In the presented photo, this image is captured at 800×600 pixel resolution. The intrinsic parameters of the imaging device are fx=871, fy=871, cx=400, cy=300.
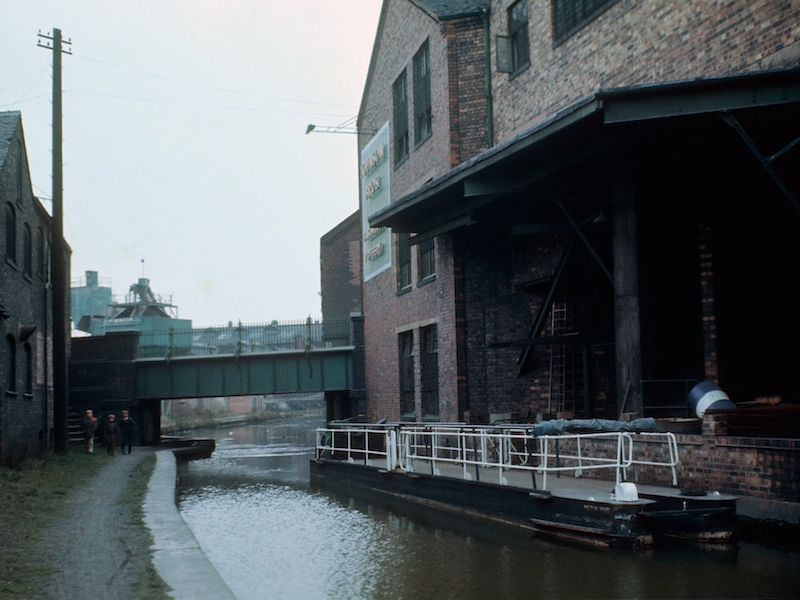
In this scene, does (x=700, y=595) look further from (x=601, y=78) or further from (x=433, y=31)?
(x=433, y=31)

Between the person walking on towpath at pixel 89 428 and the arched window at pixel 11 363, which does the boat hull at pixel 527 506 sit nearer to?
the arched window at pixel 11 363

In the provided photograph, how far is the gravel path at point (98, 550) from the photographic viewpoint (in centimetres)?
774

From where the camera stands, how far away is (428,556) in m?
11.1

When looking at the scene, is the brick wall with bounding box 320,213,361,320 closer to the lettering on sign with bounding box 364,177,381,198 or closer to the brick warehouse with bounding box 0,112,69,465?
the lettering on sign with bounding box 364,177,381,198

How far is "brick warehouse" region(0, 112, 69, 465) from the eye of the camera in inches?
811

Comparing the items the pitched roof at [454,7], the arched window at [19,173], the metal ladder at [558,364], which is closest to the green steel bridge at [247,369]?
the arched window at [19,173]

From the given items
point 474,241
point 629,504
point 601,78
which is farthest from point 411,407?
point 629,504

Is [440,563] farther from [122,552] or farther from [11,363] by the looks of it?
[11,363]

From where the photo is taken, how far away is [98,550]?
977 cm

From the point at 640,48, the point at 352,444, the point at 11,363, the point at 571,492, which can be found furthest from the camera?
the point at 352,444

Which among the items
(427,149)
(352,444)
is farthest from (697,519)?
(427,149)

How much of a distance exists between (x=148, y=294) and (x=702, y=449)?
72.4m

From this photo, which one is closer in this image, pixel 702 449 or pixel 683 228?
pixel 702 449

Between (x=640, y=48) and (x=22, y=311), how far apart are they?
16789 millimetres
